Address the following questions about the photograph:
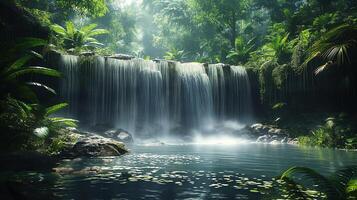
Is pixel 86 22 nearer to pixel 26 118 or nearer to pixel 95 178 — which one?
pixel 26 118

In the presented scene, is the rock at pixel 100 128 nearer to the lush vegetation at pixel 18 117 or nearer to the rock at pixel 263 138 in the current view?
the lush vegetation at pixel 18 117

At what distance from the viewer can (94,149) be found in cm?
1246

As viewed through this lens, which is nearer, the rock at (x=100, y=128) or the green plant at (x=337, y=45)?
the green plant at (x=337, y=45)

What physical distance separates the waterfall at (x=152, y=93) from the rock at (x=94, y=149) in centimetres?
930

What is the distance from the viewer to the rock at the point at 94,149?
11.9m

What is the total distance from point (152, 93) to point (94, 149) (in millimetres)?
13823

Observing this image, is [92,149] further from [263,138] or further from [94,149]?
[263,138]

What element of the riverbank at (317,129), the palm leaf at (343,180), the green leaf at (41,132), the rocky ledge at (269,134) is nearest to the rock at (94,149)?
the green leaf at (41,132)

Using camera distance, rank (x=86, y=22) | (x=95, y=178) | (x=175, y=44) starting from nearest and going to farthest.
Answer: (x=95, y=178) < (x=175, y=44) < (x=86, y=22)

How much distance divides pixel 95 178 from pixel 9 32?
13.3 metres

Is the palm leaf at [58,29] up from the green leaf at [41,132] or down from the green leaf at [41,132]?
up

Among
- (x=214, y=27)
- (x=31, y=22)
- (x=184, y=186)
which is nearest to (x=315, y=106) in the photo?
(x=31, y=22)

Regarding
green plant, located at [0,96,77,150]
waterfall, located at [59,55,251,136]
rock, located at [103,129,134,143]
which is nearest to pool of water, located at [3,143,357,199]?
green plant, located at [0,96,77,150]

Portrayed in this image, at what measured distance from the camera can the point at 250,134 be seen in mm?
24391
